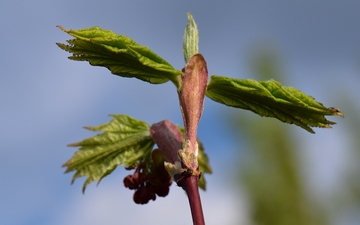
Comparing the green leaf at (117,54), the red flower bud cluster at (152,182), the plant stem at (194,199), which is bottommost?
the plant stem at (194,199)

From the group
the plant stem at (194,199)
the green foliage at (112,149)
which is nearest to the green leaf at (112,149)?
the green foliage at (112,149)

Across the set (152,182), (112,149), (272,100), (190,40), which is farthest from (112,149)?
(272,100)

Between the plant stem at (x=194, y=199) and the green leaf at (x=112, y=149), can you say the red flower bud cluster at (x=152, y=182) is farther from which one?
the plant stem at (x=194, y=199)

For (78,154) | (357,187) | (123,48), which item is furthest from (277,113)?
(357,187)

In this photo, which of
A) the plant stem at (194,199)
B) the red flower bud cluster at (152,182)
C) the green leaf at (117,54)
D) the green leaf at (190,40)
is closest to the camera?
the plant stem at (194,199)

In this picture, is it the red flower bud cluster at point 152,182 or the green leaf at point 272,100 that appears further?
the red flower bud cluster at point 152,182

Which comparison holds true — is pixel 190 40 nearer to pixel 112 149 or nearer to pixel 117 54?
pixel 117 54
